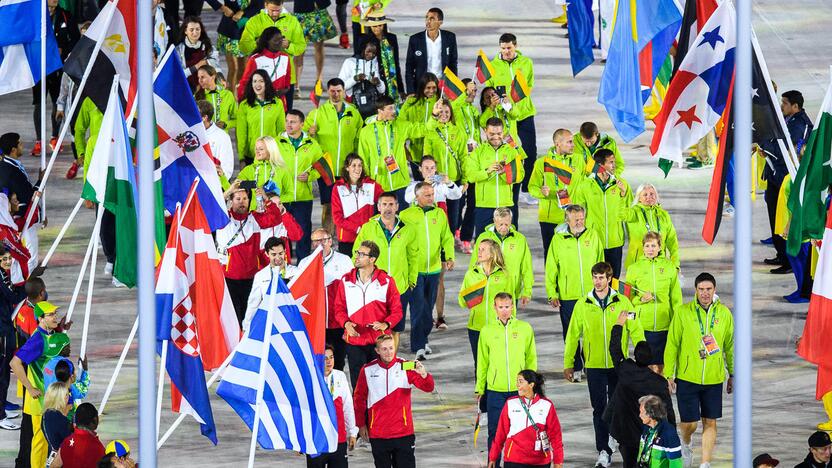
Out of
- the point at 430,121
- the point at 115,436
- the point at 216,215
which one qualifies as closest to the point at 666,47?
the point at 430,121

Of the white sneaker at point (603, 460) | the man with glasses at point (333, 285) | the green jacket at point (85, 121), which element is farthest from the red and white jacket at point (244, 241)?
the white sneaker at point (603, 460)

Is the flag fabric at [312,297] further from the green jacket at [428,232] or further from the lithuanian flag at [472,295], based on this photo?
the green jacket at [428,232]

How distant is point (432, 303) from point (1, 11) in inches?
208

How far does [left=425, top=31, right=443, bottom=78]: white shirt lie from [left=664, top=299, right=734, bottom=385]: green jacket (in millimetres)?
6773

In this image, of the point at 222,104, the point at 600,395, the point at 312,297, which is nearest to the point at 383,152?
the point at 222,104

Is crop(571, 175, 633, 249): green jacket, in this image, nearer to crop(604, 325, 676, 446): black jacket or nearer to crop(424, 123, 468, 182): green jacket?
crop(424, 123, 468, 182): green jacket

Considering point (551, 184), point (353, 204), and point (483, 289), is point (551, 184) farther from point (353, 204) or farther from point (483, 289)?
point (483, 289)

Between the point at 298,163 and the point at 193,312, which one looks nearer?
the point at 193,312

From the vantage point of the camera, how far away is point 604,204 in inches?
857

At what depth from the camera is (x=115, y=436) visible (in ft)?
66.7

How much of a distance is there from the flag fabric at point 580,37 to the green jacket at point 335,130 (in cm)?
255

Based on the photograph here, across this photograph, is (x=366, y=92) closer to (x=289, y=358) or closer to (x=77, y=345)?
(x=77, y=345)

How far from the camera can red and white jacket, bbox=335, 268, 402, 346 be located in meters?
19.7

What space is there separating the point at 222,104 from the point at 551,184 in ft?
13.2
